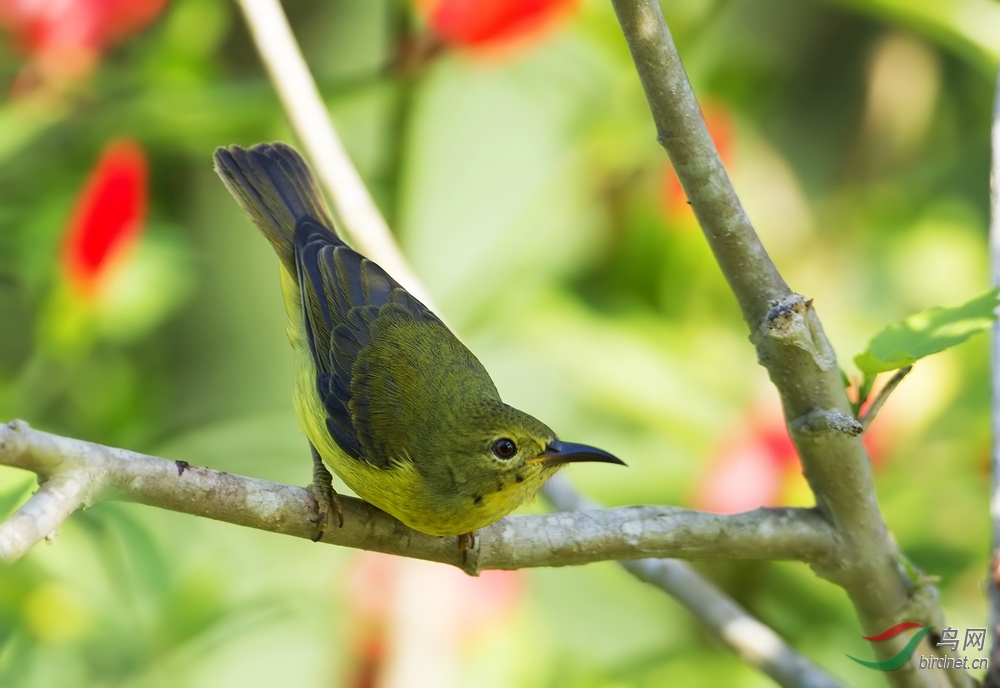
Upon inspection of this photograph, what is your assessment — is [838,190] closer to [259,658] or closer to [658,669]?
[658,669]

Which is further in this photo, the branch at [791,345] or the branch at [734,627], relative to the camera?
the branch at [734,627]

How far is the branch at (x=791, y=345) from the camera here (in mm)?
1581

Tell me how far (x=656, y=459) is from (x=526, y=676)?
1.00 m

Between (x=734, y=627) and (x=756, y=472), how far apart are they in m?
0.70

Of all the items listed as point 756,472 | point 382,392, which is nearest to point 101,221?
point 382,392

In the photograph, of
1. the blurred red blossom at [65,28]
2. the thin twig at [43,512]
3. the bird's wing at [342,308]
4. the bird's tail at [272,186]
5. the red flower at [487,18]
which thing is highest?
the red flower at [487,18]

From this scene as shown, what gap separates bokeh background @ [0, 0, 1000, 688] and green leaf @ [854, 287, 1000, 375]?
2.75ft

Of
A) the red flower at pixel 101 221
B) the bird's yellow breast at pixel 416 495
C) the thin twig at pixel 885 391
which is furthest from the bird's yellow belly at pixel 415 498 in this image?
the red flower at pixel 101 221

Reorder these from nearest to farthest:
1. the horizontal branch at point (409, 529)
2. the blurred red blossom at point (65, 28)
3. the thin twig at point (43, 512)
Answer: the thin twig at point (43, 512), the horizontal branch at point (409, 529), the blurred red blossom at point (65, 28)

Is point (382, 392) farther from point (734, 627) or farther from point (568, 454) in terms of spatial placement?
point (734, 627)

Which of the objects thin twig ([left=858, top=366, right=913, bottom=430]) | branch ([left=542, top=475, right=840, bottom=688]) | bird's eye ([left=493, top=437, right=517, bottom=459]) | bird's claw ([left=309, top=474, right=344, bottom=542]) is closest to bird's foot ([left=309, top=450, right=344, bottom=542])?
bird's claw ([left=309, top=474, right=344, bottom=542])

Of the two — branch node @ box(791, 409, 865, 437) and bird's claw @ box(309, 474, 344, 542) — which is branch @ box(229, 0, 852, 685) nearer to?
branch node @ box(791, 409, 865, 437)

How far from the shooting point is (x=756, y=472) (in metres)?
2.79

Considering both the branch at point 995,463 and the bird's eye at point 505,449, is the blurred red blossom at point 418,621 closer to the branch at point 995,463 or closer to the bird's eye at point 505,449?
the bird's eye at point 505,449
